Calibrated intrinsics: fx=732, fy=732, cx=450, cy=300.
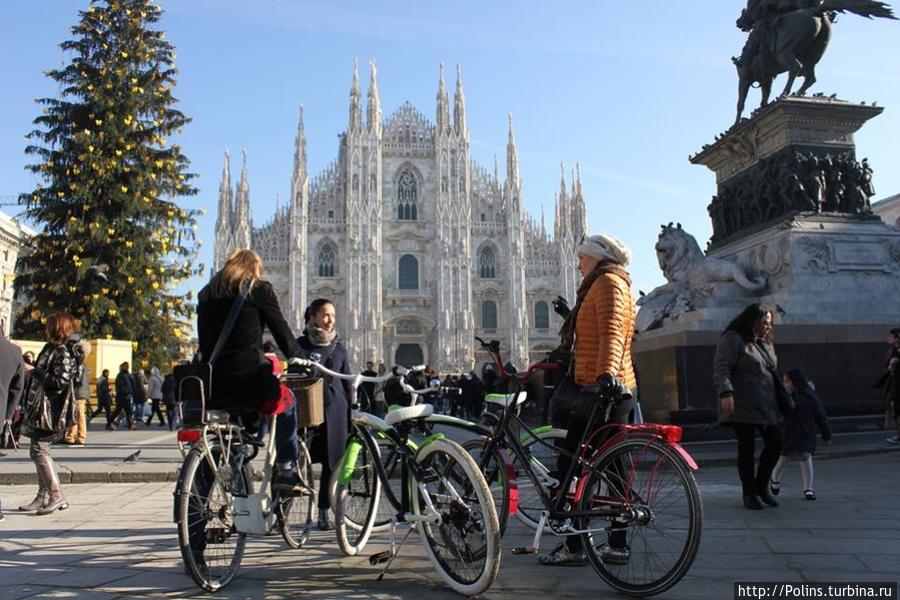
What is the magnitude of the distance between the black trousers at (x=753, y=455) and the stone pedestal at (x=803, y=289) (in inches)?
106

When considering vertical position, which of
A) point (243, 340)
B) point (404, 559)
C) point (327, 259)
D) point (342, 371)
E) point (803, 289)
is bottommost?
point (404, 559)

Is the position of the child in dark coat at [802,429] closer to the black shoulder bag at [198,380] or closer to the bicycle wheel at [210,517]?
the bicycle wheel at [210,517]

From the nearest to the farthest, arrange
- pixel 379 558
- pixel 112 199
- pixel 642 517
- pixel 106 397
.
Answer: pixel 642 517 < pixel 379 558 < pixel 106 397 < pixel 112 199

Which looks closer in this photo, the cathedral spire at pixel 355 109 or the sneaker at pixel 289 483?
the sneaker at pixel 289 483

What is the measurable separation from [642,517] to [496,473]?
887 mm

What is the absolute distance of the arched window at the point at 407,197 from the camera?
43062 mm

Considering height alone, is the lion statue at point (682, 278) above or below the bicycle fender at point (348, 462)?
above

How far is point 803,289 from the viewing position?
8.13m

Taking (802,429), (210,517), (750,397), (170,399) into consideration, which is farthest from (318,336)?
(170,399)

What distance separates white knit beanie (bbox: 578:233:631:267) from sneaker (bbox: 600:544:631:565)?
128cm

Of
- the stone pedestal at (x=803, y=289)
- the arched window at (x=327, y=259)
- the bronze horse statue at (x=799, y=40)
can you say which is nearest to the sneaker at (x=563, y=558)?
the stone pedestal at (x=803, y=289)

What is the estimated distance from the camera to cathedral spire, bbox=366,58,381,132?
42.6 m

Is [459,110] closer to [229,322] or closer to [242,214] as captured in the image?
[242,214]

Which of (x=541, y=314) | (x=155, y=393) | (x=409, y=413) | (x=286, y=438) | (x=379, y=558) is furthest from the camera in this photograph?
(x=541, y=314)
